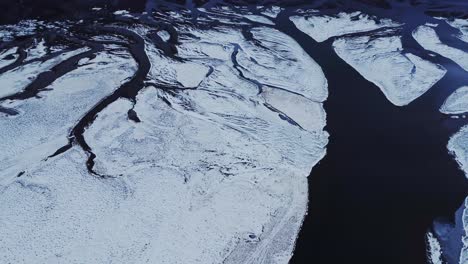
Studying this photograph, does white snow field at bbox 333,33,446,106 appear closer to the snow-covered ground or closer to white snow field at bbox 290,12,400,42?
white snow field at bbox 290,12,400,42

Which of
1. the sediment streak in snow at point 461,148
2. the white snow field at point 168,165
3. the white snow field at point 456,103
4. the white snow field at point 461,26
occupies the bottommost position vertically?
the white snow field at point 168,165

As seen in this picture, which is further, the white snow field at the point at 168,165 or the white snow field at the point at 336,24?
the white snow field at the point at 336,24

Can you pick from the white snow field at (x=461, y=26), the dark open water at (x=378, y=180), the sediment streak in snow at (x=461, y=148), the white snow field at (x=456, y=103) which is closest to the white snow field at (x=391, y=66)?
the dark open water at (x=378, y=180)

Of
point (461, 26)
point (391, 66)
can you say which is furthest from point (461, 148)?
point (461, 26)

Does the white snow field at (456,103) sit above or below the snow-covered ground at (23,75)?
above

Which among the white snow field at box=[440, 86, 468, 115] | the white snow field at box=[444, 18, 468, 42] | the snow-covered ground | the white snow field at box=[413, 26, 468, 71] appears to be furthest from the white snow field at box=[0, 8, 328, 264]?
the white snow field at box=[444, 18, 468, 42]

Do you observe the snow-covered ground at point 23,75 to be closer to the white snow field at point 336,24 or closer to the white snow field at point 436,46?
the white snow field at point 336,24
